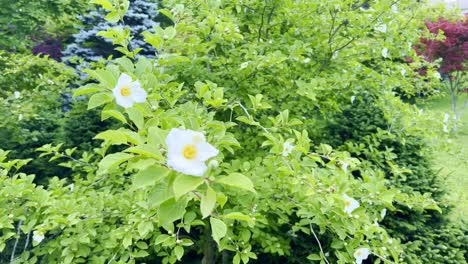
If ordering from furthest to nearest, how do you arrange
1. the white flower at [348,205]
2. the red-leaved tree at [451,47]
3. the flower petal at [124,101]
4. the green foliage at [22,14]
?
the red-leaved tree at [451,47] → the green foliage at [22,14] → the white flower at [348,205] → the flower petal at [124,101]

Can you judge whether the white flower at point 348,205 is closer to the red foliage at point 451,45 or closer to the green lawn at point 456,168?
the green lawn at point 456,168

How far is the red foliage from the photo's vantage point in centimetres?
739

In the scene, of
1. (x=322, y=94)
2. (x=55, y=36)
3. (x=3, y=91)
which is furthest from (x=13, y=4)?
(x=322, y=94)

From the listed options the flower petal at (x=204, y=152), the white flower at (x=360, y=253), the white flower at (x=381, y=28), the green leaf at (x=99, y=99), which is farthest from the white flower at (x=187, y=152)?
the white flower at (x=381, y=28)

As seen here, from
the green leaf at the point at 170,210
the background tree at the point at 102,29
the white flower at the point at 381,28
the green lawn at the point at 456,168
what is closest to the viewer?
the green leaf at the point at 170,210

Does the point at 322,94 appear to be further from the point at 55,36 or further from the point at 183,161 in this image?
the point at 55,36

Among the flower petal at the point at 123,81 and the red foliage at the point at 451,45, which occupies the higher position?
the flower petal at the point at 123,81

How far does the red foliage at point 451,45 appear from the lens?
7387mm

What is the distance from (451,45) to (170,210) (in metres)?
8.26

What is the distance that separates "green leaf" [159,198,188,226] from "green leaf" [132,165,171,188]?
2.9 inches

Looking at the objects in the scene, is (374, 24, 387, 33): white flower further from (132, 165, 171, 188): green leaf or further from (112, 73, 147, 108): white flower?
(132, 165, 171, 188): green leaf

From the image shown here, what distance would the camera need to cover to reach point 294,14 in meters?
2.29

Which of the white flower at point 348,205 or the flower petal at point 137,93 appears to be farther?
the white flower at point 348,205

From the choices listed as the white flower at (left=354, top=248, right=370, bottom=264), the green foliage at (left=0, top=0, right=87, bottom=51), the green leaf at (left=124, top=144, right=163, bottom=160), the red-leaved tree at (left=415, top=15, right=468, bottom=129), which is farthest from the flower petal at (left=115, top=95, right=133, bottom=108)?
the red-leaved tree at (left=415, top=15, right=468, bottom=129)
